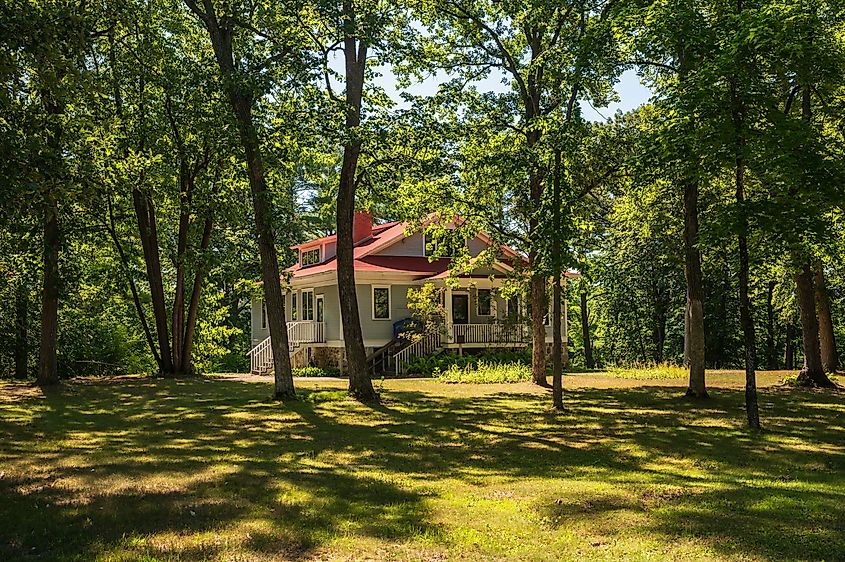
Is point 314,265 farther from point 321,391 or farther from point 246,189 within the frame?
point 321,391

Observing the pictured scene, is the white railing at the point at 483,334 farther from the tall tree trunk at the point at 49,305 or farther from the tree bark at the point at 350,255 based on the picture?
the tall tree trunk at the point at 49,305

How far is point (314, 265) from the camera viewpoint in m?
34.7

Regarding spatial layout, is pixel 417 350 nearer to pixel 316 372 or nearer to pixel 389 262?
pixel 316 372

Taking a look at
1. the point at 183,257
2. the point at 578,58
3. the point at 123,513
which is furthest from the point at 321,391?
the point at 123,513

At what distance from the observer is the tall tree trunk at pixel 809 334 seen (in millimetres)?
19562

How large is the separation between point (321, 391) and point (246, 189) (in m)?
8.01

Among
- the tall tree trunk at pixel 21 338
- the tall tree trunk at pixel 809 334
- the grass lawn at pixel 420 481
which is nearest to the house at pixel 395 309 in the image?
the tall tree trunk at pixel 21 338

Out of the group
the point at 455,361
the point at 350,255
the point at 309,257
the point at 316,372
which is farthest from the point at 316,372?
the point at 350,255

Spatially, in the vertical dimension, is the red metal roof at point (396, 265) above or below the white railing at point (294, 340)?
above

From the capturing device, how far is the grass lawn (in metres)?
5.74

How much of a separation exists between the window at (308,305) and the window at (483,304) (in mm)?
7332

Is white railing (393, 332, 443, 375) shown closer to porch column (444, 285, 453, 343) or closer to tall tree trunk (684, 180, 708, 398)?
porch column (444, 285, 453, 343)

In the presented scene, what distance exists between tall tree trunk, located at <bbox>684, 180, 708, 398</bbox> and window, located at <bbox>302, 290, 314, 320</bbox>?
1879cm

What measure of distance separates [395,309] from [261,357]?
6.46m
